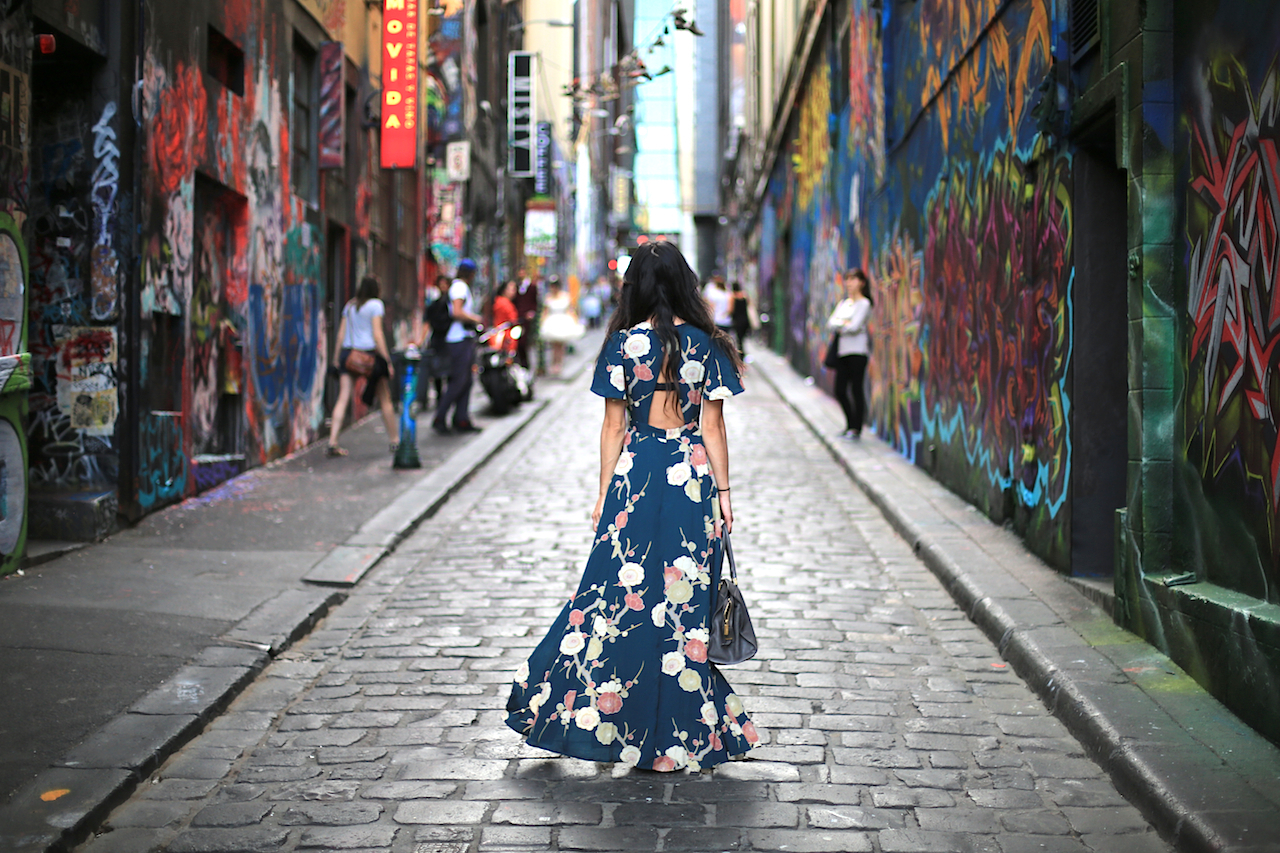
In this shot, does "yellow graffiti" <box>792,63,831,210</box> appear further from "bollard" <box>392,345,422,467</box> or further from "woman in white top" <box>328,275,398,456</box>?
"bollard" <box>392,345,422,467</box>

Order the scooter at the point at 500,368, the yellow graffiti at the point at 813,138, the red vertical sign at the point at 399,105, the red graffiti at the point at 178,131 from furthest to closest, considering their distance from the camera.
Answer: the yellow graffiti at the point at 813,138 → the scooter at the point at 500,368 → the red vertical sign at the point at 399,105 → the red graffiti at the point at 178,131

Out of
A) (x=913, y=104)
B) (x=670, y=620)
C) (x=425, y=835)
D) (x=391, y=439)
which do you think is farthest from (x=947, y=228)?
(x=425, y=835)

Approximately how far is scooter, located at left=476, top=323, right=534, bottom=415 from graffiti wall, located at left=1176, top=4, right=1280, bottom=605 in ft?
40.2

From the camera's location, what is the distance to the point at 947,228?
10.3 meters

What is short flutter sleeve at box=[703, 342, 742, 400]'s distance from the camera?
4359mm

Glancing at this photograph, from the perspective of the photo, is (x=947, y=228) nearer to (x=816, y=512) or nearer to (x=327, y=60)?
(x=816, y=512)

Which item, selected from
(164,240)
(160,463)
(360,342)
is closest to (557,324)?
(360,342)

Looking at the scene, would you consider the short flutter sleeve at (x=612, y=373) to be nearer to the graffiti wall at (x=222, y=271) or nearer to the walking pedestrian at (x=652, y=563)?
the walking pedestrian at (x=652, y=563)

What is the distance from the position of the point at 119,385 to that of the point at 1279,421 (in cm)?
690

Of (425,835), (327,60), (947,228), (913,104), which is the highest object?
(327,60)

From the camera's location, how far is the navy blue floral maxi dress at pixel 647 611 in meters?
4.27

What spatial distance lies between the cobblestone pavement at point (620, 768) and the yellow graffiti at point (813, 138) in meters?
14.1

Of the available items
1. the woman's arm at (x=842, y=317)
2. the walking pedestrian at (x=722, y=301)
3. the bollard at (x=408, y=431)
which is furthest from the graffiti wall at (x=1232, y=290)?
the walking pedestrian at (x=722, y=301)

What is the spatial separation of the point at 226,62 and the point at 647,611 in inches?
346
